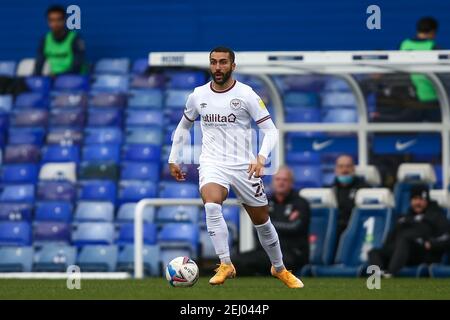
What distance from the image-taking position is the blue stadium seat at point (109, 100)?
820 inches

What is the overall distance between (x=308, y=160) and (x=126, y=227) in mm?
2528

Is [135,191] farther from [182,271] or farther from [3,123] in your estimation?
[182,271]

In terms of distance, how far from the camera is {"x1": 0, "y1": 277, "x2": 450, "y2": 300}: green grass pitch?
41.0ft

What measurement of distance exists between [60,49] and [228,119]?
8.24 m

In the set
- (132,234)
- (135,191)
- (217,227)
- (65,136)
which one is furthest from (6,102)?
(217,227)

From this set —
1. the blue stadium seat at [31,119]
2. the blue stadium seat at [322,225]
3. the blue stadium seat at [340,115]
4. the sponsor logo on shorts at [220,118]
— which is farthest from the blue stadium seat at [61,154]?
the sponsor logo on shorts at [220,118]

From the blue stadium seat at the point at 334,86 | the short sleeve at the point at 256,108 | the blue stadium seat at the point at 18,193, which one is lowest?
the blue stadium seat at the point at 18,193

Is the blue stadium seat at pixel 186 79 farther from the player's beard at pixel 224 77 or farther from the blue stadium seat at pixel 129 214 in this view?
the player's beard at pixel 224 77

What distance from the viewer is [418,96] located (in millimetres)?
18344

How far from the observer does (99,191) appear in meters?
19.5

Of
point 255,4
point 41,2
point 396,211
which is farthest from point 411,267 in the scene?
point 41,2

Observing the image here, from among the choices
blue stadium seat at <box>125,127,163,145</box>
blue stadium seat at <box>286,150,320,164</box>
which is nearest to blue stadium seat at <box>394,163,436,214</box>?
blue stadium seat at <box>286,150,320,164</box>

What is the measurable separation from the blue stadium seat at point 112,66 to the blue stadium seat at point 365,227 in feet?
16.6

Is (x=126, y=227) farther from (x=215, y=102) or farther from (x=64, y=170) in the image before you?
(x=215, y=102)
